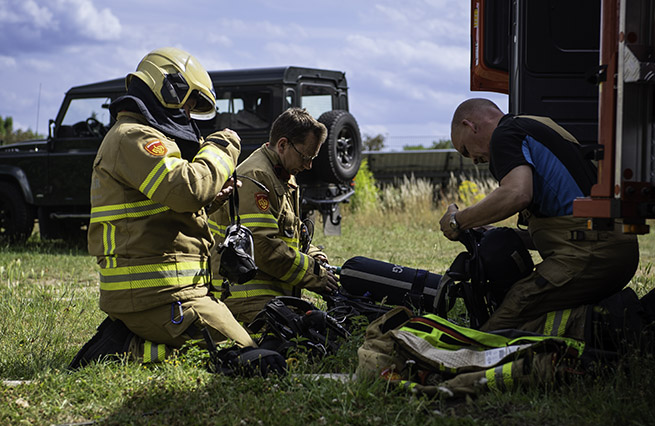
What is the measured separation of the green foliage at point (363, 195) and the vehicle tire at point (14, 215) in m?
6.67

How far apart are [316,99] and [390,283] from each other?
6.34 m

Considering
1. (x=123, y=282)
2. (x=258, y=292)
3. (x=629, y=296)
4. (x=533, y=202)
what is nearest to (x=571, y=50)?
(x=533, y=202)

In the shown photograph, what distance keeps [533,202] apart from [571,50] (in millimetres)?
1981

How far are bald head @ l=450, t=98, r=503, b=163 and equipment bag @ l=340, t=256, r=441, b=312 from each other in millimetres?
1023

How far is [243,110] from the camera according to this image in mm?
10219

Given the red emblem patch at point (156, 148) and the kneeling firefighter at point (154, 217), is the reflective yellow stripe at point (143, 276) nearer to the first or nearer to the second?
the kneeling firefighter at point (154, 217)

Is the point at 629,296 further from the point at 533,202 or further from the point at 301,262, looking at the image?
the point at 301,262

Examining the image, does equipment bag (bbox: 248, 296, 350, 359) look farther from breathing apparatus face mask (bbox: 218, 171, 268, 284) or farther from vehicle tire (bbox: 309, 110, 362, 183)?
vehicle tire (bbox: 309, 110, 362, 183)

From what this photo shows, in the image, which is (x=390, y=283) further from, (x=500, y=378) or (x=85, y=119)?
(x=85, y=119)

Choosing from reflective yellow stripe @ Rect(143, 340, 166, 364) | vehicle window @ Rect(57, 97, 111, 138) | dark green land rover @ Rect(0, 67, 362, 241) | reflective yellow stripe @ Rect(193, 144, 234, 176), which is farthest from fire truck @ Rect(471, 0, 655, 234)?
vehicle window @ Rect(57, 97, 111, 138)

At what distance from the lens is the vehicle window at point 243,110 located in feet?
33.2

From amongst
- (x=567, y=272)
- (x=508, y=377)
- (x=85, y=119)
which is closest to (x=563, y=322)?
(x=567, y=272)

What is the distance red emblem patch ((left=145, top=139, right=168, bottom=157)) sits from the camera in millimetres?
3586

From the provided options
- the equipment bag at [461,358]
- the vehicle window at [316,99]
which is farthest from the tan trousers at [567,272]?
the vehicle window at [316,99]
